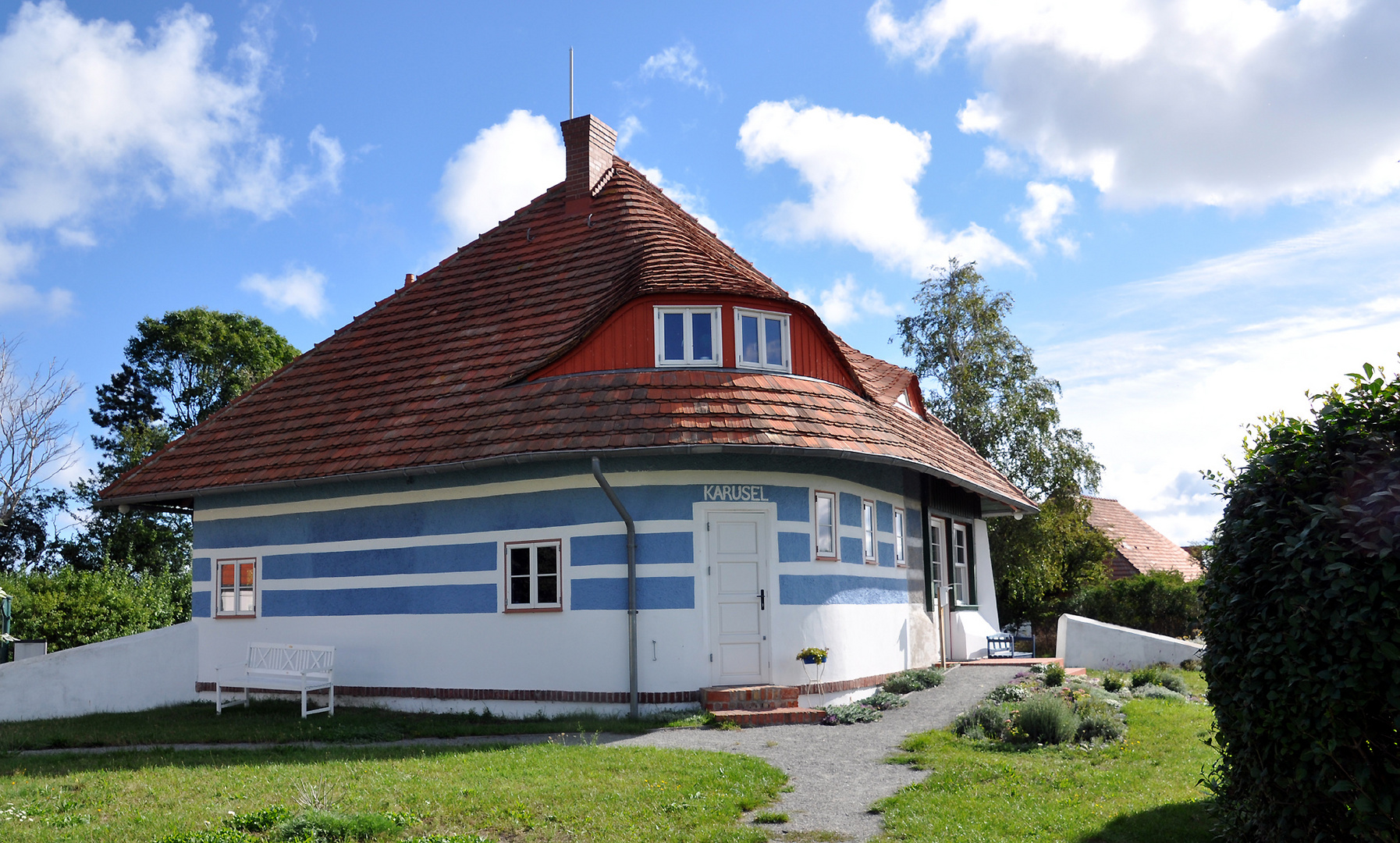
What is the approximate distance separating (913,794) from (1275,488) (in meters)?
4.00

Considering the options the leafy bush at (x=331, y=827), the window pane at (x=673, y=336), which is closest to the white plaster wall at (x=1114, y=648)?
the window pane at (x=673, y=336)

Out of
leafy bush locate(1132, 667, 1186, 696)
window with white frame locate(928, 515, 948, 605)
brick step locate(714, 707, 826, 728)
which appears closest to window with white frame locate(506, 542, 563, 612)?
brick step locate(714, 707, 826, 728)

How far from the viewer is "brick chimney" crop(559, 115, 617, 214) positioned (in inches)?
731

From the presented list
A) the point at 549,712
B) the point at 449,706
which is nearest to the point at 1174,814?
the point at 549,712

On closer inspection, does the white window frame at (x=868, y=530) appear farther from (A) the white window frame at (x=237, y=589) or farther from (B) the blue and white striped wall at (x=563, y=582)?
(A) the white window frame at (x=237, y=589)

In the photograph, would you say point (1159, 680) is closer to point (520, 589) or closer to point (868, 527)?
point (868, 527)

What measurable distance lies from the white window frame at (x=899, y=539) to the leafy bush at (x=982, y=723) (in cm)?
514

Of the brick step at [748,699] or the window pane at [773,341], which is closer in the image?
the brick step at [748,699]

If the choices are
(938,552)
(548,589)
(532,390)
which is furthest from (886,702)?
(532,390)

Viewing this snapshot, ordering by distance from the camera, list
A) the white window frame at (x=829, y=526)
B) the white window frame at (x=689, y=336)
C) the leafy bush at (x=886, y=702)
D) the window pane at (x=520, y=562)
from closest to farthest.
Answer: the leafy bush at (x=886, y=702) < the window pane at (x=520, y=562) < the white window frame at (x=829, y=526) < the white window frame at (x=689, y=336)

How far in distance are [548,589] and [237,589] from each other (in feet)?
19.8

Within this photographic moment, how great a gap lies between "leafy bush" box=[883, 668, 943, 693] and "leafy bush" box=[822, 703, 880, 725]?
1.98 m

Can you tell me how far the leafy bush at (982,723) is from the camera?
11.0 m

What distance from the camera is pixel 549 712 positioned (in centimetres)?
1391
